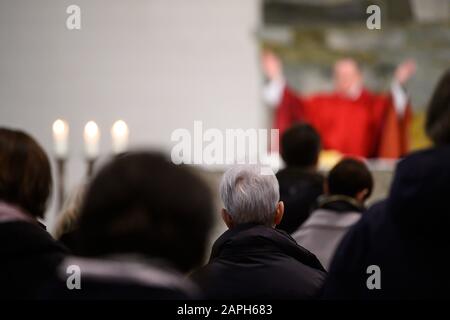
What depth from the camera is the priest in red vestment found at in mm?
10125

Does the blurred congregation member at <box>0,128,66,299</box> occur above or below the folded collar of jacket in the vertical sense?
above

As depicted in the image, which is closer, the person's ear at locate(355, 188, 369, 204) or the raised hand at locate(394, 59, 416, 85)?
the person's ear at locate(355, 188, 369, 204)

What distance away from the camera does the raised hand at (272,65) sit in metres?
10.4

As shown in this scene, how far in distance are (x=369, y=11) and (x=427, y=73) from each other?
3.03ft

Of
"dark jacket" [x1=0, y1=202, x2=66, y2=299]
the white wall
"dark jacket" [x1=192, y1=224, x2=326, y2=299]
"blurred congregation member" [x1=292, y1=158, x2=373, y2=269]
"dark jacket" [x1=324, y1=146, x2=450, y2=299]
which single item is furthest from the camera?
the white wall

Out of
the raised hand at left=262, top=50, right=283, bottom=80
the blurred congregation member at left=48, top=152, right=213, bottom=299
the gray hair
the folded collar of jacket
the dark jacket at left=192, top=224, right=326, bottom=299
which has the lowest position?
the dark jacket at left=192, top=224, right=326, bottom=299

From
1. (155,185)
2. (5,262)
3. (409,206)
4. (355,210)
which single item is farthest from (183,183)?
(355,210)

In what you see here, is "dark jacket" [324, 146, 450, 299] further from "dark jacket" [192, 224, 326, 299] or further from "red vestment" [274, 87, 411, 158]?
"red vestment" [274, 87, 411, 158]

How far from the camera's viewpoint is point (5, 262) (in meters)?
2.51

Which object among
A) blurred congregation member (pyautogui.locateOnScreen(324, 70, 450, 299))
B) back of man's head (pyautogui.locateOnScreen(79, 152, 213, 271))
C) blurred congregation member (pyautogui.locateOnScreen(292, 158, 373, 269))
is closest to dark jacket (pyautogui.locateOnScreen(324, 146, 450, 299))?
blurred congregation member (pyautogui.locateOnScreen(324, 70, 450, 299))

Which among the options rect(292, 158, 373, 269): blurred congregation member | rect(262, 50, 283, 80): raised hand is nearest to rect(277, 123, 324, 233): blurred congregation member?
rect(292, 158, 373, 269): blurred congregation member

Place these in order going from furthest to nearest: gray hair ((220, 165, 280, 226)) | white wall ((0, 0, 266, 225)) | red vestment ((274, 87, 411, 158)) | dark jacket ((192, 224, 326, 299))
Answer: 1. white wall ((0, 0, 266, 225))
2. red vestment ((274, 87, 411, 158))
3. gray hair ((220, 165, 280, 226))
4. dark jacket ((192, 224, 326, 299))

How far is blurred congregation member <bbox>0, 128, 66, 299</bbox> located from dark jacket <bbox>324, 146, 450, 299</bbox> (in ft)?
2.58

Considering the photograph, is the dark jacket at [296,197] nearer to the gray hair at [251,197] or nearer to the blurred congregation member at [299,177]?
the blurred congregation member at [299,177]
